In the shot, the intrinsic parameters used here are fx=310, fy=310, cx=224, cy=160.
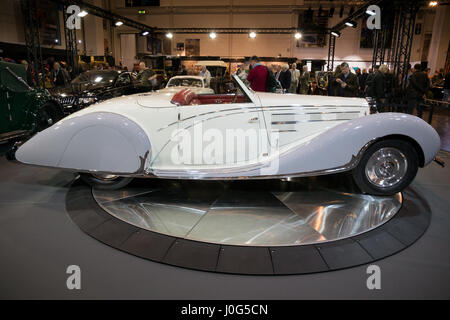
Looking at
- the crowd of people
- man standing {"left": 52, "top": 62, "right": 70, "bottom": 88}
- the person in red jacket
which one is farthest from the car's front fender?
man standing {"left": 52, "top": 62, "right": 70, "bottom": 88}

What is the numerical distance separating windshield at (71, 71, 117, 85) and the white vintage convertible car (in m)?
6.71

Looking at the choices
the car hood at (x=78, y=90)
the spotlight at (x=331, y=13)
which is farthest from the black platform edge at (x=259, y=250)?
the spotlight at (x=331, y=13)

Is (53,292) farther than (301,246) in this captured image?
No

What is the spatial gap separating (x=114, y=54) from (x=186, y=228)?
974 inches

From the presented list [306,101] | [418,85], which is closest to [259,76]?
[306,101]

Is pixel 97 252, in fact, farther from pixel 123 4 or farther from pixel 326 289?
pixel 123 4

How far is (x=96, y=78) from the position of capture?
390 inches

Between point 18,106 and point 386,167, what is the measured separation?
6.51 metres

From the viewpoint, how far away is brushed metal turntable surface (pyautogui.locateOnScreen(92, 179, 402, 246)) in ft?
9.78

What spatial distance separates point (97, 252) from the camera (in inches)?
108

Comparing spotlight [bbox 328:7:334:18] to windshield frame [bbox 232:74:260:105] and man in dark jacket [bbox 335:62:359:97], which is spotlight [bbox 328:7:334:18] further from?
windshield frame [bbox 232:74:260:105]

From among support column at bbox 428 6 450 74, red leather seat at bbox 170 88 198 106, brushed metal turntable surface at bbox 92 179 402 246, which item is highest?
support column at bbox 428 6 450 74
